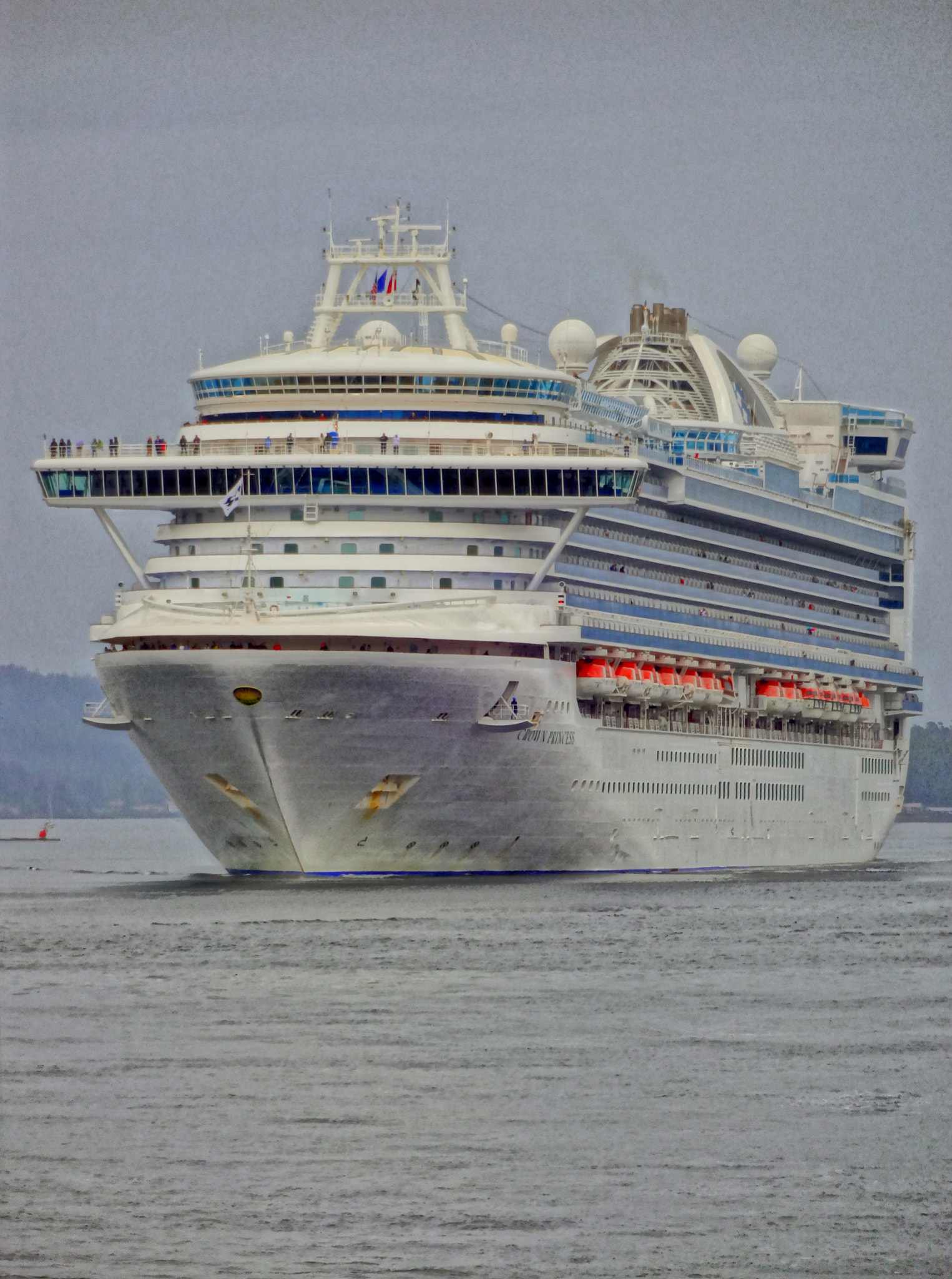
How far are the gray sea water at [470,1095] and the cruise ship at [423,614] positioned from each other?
5343 millimetres

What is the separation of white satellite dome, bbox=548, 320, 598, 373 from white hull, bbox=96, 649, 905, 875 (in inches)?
621

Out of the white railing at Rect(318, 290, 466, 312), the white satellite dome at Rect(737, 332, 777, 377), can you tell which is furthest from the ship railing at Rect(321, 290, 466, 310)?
the white satellite dome at Rect(737, 332, 777, 377)

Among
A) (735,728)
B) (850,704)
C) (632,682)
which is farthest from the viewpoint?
(850,704)

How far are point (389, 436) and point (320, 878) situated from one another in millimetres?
12524

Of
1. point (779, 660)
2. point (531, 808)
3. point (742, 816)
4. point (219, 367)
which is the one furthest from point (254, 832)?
point (779, 660)

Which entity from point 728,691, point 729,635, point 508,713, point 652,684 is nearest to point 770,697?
point 728,691

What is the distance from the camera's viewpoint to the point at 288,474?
2574 inches

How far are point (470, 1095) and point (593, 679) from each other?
123 ft

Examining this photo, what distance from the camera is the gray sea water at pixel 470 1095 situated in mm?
24656

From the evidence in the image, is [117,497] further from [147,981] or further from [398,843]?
[147,981]

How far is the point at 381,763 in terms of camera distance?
6116 centimetres

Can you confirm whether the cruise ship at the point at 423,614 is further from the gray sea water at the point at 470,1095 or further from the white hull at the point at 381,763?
the gray sea water at the point at 470,1095

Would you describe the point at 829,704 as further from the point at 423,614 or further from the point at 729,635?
the point at 423,614

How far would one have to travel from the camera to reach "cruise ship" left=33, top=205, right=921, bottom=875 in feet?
201
